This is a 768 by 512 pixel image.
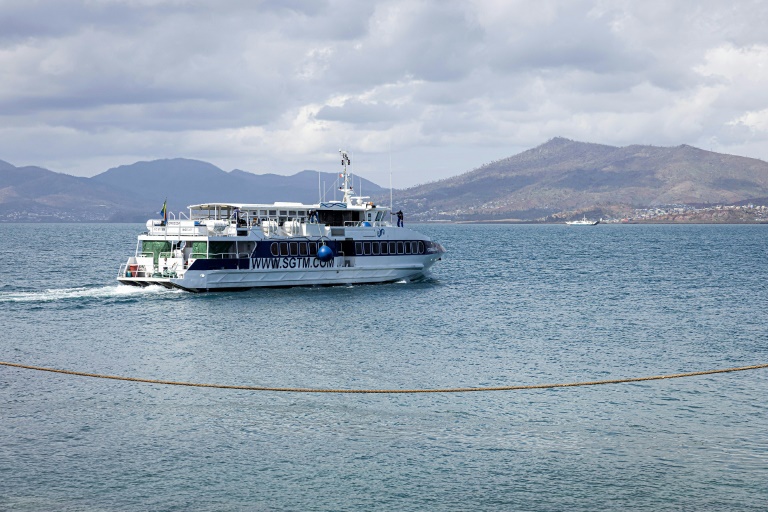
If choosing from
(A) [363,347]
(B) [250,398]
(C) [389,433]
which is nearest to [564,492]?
(C) [389,433]

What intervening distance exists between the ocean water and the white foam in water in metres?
2.68

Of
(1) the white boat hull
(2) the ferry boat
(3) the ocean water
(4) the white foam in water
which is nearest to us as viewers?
(3) the ocean water

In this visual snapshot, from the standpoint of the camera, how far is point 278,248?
60438mm

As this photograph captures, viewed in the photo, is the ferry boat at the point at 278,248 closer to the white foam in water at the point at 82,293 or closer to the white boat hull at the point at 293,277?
the white boat hull at the point at 293,277

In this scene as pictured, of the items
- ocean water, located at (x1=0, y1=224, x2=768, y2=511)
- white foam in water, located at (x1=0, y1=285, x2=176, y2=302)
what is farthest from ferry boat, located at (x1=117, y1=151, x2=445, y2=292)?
ocean water, located at (x1=0, y1=224, x2=768, y2=511)

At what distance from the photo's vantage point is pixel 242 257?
193 ft

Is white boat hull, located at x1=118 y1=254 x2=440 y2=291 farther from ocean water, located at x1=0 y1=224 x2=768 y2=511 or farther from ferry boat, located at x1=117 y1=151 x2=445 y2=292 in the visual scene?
ocean water, located at x1=0 y1=224 x2=768 y2=511

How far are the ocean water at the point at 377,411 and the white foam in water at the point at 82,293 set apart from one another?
2.68 metres

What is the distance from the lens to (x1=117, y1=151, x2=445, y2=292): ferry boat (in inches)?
2264

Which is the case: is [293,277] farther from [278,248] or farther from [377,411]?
[377,411]

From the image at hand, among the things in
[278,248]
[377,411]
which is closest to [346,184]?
[278,248]

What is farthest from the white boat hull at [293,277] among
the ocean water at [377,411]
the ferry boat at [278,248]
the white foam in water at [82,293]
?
the ocean water at [377,411]

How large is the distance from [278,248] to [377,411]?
3464 centimetres

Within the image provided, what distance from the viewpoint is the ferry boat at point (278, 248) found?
5750 cm
